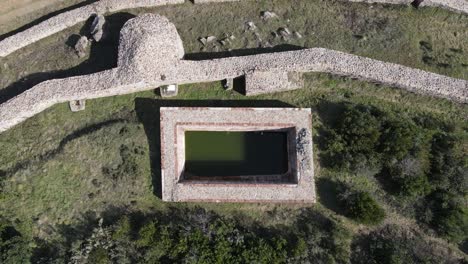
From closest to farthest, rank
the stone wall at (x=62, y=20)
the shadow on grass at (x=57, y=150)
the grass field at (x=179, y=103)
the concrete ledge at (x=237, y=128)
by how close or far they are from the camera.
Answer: the concrete ledge at (x=237, y=128), the grass field at (x=179, y=103), the shadow on grass at (x=57, y=150), the stone wall at (x=62, y=20)

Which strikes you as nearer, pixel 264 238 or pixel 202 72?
pixel 264 238

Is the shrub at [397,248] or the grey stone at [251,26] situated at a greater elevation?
the grey stone at [251,26]

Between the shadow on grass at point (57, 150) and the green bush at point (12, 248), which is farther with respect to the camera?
the shadow on grass at point (57, 150)

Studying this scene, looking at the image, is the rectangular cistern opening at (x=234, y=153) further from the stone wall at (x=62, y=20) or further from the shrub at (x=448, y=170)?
the stone wall at (x=62, y=20)

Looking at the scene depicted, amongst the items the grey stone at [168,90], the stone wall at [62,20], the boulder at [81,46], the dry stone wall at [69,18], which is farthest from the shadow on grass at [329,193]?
the boulder at [81,46]

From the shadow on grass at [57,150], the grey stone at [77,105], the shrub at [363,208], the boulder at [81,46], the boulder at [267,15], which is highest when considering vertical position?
the boulder at [267,15]

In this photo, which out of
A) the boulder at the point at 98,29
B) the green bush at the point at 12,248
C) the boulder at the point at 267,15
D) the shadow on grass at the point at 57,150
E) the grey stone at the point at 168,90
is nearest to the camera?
the green bush at the point at 12,248

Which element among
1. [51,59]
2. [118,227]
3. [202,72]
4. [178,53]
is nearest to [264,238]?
[118,227]

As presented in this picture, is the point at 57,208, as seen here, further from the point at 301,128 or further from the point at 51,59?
the point at 301,128
